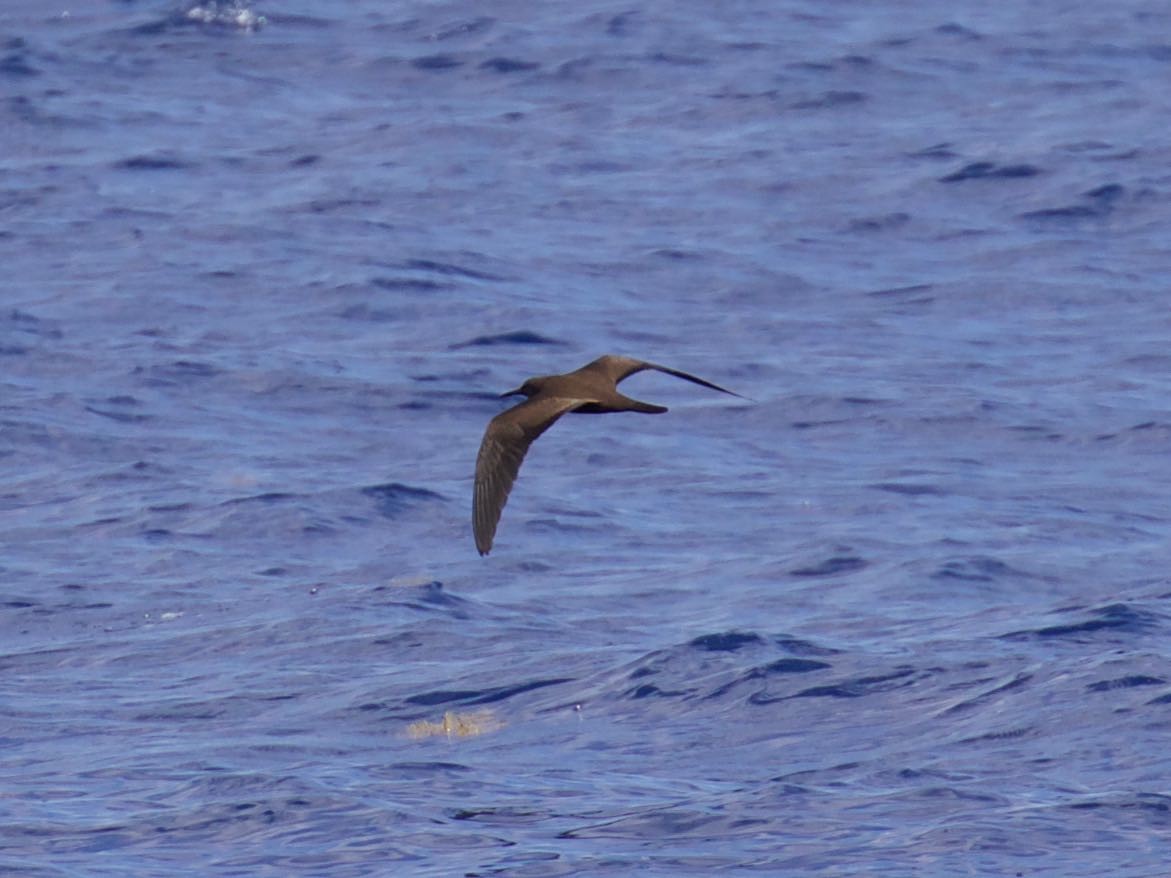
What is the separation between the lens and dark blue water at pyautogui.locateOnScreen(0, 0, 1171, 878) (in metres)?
9.72

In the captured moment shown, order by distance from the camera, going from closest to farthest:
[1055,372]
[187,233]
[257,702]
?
[257,702] < [1055,372] < [187,233]

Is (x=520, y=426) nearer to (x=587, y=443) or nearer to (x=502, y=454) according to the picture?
(x=502, y=454)

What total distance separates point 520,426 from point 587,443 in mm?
6848

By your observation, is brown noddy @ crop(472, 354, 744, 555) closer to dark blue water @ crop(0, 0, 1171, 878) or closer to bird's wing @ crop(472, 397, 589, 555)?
bird's wing @ crop(472, 397, 589, 555)

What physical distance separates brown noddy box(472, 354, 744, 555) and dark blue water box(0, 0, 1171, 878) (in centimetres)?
139

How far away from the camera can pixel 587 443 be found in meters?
15.3

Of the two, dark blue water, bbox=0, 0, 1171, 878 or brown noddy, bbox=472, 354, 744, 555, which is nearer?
brown noddy, bbox=472, 354, 744, 555

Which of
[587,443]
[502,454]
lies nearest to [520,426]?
[502,454]

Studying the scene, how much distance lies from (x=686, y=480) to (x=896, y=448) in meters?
1.38

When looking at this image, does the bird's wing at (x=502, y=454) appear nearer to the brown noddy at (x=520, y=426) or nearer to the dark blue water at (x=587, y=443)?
the brown noddy at (x=520, y=426)

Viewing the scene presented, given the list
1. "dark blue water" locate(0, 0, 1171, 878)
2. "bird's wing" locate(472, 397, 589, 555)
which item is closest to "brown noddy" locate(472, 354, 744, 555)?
"bird's wing" locate(472, 397, 589, 555)

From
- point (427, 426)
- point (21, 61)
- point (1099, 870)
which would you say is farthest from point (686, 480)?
point (21, 61)

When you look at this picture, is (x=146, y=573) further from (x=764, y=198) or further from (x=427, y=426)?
(x=764, y=198)

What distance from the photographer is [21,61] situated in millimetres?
24469
